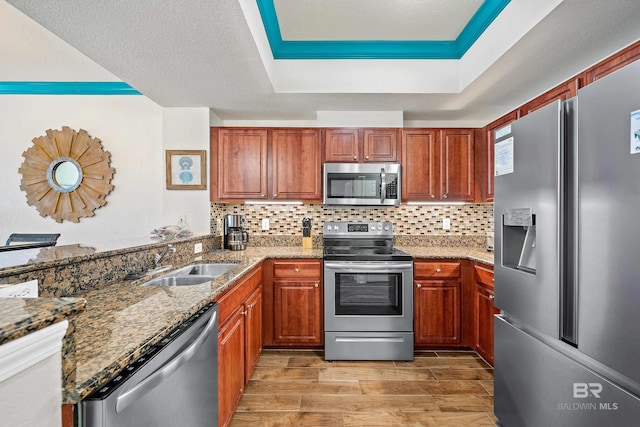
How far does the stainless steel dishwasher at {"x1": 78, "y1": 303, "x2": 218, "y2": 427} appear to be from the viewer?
0.74m

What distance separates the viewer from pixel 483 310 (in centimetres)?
262

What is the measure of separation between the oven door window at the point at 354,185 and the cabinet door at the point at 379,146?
20cm

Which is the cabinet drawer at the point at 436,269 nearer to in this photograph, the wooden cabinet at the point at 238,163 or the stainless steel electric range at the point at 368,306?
the stainless steel electric range at the point at 368,306

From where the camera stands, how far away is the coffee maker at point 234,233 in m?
3.12

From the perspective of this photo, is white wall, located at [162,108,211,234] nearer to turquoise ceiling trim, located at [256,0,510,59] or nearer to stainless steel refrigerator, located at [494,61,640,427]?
turquoise ceiling trim, located at [256,0,510,59]

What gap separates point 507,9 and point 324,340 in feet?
9.17

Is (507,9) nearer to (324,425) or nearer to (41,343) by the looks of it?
(41,343)

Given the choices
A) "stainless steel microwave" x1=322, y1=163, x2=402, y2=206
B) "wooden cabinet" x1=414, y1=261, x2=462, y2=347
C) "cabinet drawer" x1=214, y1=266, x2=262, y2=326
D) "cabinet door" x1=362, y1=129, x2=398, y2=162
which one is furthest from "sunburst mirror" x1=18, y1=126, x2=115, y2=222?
"wooden cabinet" x1=414, y1=261, x2=462, y2=347

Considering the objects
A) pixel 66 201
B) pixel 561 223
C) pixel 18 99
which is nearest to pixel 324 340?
→ pixel 561 223

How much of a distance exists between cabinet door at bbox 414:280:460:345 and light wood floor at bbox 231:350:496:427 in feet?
0.54

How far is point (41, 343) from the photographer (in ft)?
1.68

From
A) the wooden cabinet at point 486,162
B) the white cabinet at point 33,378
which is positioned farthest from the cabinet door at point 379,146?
the white cabinet at point 33,378

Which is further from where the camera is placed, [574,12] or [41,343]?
[574,12]

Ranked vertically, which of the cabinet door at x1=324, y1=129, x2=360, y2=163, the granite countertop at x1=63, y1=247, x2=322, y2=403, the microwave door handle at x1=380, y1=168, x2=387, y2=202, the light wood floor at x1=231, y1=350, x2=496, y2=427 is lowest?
the light wood floor at x1=231, y1=350, x2=496, y2=427
